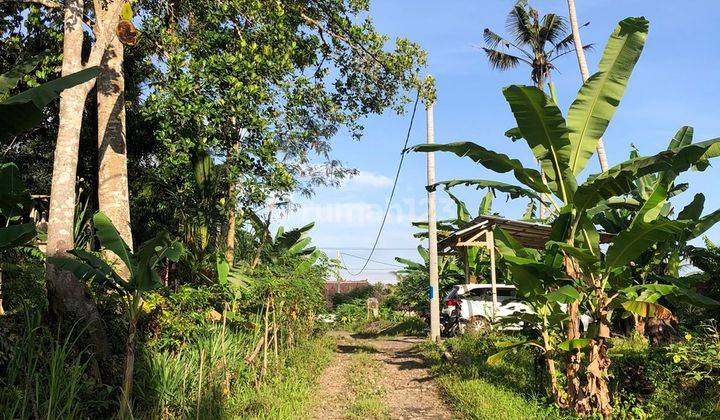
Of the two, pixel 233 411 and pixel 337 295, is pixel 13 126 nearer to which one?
pixel 233 411

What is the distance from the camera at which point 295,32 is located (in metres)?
11.8

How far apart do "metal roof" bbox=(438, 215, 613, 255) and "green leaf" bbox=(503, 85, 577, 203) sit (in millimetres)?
6736

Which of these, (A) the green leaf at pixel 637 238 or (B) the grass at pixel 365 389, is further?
(B) the grass at pixel 365 389

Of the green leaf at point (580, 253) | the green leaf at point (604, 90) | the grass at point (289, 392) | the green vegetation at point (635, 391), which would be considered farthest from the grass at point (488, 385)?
the green leaf at point (604, 90)

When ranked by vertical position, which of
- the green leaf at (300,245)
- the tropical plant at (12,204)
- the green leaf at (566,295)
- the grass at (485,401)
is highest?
the green leaf at (300,245)

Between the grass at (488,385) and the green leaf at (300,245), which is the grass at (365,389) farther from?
the green leaf at (300,245)

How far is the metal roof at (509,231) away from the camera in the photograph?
46.0 feet

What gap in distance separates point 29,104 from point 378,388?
721 centimetres

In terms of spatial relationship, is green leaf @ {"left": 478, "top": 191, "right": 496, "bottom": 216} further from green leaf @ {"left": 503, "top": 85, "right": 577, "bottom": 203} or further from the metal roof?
green leaf @ {"left": 503, "top": 85, "right": 577, "bottom": 203}

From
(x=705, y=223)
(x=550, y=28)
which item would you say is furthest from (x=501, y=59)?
(x=705, y=223)

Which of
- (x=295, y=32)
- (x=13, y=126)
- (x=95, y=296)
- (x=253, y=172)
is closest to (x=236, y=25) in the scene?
(x=295, y=32)

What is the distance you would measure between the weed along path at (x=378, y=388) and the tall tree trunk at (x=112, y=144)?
432 cm

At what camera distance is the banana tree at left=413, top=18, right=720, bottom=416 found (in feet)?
19.6

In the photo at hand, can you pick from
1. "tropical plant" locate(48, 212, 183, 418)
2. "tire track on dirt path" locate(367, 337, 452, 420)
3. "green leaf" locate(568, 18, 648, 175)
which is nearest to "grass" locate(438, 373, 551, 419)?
"tire track on dirt path" locate(367, 337, 452, 420)
